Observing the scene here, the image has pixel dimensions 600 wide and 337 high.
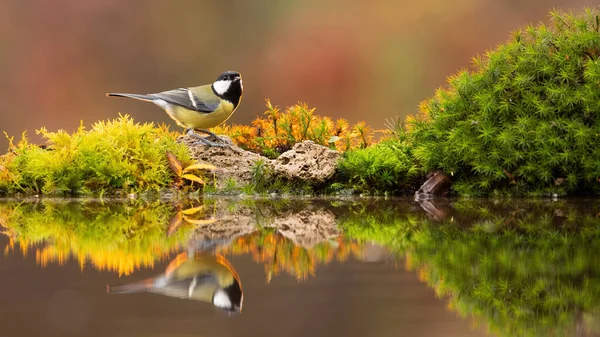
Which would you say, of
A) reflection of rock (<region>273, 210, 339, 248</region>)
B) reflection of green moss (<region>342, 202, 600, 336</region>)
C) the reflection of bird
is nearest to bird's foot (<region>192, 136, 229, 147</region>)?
reflection of rock (<region>273, 210, 339, 248</region>)

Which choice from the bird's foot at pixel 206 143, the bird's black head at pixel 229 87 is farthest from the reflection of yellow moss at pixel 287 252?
the bird's black head at pixel 229 87

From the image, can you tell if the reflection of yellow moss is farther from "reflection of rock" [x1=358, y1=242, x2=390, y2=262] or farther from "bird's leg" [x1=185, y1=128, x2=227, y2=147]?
"bird's leg" [x1=185, y1=128, x2=227, y2=147]

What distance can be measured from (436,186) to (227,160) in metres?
1.87

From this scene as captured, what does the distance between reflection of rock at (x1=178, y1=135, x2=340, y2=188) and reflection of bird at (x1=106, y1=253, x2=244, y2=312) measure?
3.26 meters

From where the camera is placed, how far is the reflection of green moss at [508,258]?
2.51m

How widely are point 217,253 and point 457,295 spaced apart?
1313 millimetres

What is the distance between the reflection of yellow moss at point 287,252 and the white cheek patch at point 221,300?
33 cm

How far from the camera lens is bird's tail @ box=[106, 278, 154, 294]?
111 inches

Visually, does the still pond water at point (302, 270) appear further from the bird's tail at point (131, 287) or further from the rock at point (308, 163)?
the rock at point (308, 163)

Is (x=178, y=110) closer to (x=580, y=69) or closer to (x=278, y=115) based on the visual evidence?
(x=278, y=115)

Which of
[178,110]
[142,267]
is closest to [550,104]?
[178,110]

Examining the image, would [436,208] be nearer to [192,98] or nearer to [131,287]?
[192,98]

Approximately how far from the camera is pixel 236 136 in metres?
7.76

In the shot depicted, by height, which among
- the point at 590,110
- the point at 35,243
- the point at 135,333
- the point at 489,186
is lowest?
the point at 135,333
